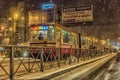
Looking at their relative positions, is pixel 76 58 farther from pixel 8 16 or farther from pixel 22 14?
pixel 22 14

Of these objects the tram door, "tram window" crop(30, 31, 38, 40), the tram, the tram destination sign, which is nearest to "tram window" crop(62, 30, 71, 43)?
the tram

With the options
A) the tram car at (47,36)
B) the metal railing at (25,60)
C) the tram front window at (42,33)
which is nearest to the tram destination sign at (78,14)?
the tram car at (47,36)

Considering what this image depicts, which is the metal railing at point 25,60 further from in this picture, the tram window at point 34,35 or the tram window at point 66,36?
the tram window at point 66,36

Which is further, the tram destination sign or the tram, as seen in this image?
the tram destination sign

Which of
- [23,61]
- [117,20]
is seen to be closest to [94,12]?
[117,20]

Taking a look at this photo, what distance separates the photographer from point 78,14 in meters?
40.9

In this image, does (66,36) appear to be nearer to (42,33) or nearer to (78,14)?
(42,33)

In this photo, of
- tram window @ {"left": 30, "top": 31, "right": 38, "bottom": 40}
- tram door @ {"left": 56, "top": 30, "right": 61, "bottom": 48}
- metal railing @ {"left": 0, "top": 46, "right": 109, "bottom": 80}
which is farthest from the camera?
tram window @ {"left": 30, "top": 31, "right": 38, "bottom": 40}

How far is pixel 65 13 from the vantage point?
41750 mm

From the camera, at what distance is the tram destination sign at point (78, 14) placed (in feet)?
133

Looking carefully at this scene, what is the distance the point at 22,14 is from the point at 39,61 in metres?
56.1

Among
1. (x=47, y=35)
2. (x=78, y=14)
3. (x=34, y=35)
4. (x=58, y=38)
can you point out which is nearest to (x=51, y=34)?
(x=47, y=35)

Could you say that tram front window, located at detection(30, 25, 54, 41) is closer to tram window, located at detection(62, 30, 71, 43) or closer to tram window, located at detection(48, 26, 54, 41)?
tram window, located at detection(48, 26, 54, 41)

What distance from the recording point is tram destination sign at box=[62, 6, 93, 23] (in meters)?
40.5
